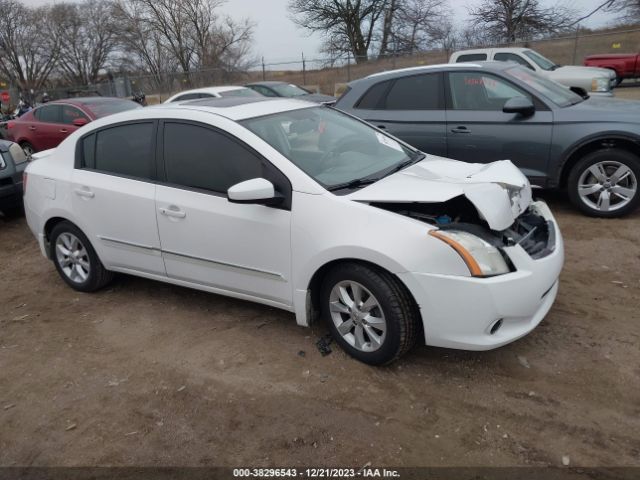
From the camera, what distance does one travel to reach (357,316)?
3.25 m

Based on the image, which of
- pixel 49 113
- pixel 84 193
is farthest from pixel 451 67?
pixel 49 113

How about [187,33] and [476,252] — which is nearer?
[476,252]

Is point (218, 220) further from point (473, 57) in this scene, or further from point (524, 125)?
point (473, 57)

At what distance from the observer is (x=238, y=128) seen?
3621 millimetres

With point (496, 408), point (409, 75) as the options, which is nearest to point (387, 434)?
point (496, 408)

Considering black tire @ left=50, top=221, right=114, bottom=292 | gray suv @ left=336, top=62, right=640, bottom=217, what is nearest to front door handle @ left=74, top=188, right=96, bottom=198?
black tire @ left=50, top=221, right=114, bottom=292

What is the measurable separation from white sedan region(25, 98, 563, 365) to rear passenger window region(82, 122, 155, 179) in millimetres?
14

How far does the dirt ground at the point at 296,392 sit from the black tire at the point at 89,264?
13.8 inches

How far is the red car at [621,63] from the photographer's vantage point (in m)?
18.5

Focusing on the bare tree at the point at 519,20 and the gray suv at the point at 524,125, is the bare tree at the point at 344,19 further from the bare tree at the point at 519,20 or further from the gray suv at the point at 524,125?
the gray suv at the point at 524,125

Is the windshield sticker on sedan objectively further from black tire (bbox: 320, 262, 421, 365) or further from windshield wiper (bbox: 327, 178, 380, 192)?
black tire (bbox: 320, 262, 421, 365)

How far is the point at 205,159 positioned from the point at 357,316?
1552 mm

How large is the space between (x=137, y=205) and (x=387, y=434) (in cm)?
249

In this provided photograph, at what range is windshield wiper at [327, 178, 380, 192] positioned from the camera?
3378mm
